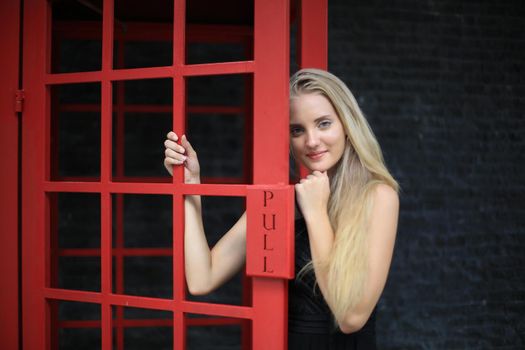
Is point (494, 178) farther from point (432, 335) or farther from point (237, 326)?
point (237, 326)

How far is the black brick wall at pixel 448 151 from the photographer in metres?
4.13

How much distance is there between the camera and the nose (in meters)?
1.72

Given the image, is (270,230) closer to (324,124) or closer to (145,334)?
(324,124)

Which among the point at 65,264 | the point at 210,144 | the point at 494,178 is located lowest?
the point at 65,264

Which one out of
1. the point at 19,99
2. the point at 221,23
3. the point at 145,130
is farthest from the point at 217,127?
the point at 19,99

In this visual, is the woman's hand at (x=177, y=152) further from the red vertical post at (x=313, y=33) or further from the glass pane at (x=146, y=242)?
the glass pane at (x=146, y=242)

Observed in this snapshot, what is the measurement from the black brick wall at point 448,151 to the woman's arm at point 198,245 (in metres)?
2.45

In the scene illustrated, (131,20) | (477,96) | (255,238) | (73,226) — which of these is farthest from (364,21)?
(255,238)

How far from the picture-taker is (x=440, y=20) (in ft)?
13.9

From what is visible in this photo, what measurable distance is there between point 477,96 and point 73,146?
3.20m

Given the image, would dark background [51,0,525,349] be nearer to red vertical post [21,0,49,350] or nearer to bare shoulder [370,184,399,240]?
red vertical post [21,0,49,350]

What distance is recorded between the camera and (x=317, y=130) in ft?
5.68

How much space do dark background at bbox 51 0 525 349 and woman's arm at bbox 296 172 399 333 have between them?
232 cm

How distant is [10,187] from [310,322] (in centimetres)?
118
